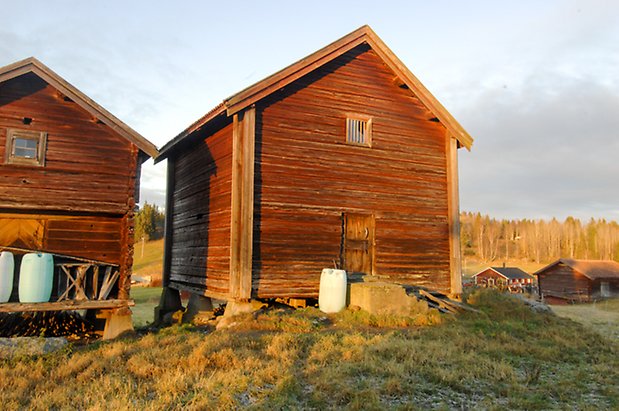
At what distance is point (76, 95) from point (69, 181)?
7.44 ft

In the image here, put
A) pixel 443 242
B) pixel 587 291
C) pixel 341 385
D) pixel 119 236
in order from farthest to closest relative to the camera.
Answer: pixel 587 291
pixel 443 242
pixel 119 236
pixel 341 385

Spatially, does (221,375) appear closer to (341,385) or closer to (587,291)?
(341,385)

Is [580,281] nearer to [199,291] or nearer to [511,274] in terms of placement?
[511,274]

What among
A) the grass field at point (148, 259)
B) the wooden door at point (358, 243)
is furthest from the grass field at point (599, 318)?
the grass field at point (148, 259)

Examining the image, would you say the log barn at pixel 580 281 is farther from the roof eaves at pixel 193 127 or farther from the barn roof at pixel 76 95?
the barn roof at pixel 76 95

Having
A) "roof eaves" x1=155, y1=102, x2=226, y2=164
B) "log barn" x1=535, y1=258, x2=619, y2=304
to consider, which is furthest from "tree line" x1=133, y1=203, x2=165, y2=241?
"roof eaves" x1=155, y1=102, x2=226, y2=164

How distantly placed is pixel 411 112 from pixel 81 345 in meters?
12.8

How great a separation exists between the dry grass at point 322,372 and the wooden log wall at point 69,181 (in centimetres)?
326

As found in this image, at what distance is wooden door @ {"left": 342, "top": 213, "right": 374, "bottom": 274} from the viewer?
1595cm

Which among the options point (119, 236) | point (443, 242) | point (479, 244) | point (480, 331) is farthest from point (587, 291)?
point (479, 244)

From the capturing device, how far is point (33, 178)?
41.2ft

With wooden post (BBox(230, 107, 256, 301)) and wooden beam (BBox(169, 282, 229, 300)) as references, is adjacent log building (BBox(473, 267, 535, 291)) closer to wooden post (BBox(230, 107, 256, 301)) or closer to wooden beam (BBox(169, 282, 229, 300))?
wooden beam (BBox(169, 282, 229, 300))

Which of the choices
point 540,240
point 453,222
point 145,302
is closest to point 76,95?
point 453,222

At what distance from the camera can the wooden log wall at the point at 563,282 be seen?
5241 cm
